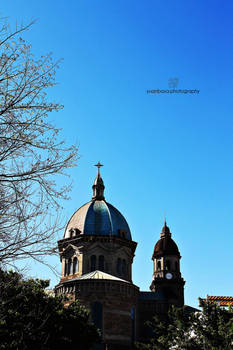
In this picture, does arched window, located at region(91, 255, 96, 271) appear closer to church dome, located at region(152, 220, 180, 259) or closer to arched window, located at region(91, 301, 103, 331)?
arched window, located at region(91, 301, 103, 331)

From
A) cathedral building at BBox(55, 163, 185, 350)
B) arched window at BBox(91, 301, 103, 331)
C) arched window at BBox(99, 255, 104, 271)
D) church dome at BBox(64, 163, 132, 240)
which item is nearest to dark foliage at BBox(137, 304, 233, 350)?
cathedral building at BBox(55, 163, 185, 350)

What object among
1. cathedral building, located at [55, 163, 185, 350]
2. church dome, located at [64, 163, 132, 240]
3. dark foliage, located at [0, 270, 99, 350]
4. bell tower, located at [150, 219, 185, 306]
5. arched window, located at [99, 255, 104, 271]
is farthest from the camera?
bell tower, located at [150, 219, 185, 306]

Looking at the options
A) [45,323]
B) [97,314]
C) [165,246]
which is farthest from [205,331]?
[165,246]

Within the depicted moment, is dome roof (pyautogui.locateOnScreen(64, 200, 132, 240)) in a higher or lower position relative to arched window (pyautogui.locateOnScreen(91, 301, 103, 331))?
higher

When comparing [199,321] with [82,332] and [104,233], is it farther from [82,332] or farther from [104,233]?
[104,233]

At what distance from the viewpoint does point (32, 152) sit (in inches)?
439

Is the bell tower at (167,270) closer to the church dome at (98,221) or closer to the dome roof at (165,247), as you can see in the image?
the dome roof at (165,247)

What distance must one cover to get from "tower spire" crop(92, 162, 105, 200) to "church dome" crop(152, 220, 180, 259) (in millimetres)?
10589

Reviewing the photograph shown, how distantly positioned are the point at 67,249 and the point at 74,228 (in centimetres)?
277

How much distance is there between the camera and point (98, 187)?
59531 mm

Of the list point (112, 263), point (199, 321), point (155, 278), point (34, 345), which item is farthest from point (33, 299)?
point (155, 278)

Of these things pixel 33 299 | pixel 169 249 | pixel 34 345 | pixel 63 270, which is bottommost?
pixel 34 345

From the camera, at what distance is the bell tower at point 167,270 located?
186ft

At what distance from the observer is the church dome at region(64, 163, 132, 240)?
53.1m
